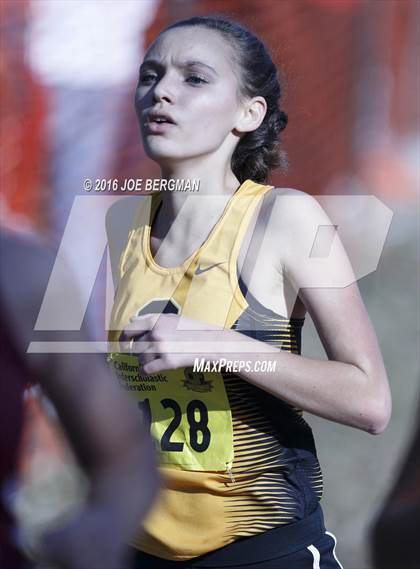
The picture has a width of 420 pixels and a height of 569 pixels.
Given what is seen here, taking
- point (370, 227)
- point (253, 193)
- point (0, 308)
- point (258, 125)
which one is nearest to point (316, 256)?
point (253, 193)

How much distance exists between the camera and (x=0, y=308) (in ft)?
3.09

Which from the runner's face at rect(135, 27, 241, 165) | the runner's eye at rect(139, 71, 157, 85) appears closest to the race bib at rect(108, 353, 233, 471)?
the runner's face at rect(135, 27, 241, 165)

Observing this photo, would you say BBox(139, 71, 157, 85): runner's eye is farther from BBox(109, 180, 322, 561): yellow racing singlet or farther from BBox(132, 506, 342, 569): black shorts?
BBox(132, 506, 342, 569): black shorts

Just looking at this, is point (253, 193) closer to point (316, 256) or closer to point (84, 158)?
point (316, 256)

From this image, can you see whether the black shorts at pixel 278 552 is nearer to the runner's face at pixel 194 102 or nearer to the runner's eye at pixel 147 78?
the runner's face at pixel 194 102

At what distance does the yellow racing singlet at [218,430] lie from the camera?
4.58 ft

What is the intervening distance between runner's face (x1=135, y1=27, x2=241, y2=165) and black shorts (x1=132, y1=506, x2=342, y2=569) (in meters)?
0.57

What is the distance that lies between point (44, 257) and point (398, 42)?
115 centimetres

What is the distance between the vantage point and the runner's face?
1.53 meters

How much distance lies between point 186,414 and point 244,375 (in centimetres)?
11

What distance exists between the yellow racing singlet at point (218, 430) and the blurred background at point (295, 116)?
1.23 ft

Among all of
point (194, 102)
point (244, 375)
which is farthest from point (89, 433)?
point (194, 102)

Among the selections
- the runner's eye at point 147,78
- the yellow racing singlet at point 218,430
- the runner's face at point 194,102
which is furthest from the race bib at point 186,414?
the runner's eye at point 147,78

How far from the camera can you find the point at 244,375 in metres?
1.38
